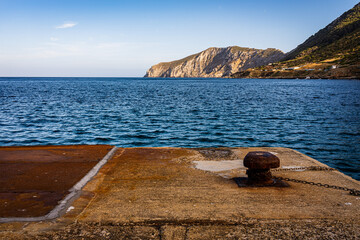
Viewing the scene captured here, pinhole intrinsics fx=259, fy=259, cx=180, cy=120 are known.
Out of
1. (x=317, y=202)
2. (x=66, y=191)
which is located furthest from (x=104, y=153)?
(x=317, y=202)

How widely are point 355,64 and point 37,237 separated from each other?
4830 inches

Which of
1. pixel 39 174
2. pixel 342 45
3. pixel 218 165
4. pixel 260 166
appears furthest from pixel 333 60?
pixel 39 174

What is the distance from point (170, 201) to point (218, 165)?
205 centimetres

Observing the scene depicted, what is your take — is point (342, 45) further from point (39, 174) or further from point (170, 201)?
point (39, 174)

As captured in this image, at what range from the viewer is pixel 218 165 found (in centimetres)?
570

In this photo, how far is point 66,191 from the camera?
4.19 meters

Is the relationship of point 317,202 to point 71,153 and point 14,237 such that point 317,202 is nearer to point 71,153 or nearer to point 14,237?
point 14,237

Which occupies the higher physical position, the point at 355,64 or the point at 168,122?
the point at 355,64

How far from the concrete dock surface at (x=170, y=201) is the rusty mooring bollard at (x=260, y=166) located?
18cm

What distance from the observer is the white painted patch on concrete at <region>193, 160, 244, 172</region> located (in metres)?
5.47

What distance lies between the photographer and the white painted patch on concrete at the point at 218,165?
17.9 feet

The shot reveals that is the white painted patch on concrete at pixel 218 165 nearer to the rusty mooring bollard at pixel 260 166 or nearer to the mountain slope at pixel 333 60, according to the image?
the rusty mooring bollard at pixel 260 166

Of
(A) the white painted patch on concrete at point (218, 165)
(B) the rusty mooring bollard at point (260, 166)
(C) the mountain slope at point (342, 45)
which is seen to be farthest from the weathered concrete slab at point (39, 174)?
(C) the mountain slope at point (342, 45)

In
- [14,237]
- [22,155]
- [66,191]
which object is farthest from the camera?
[22,155]
